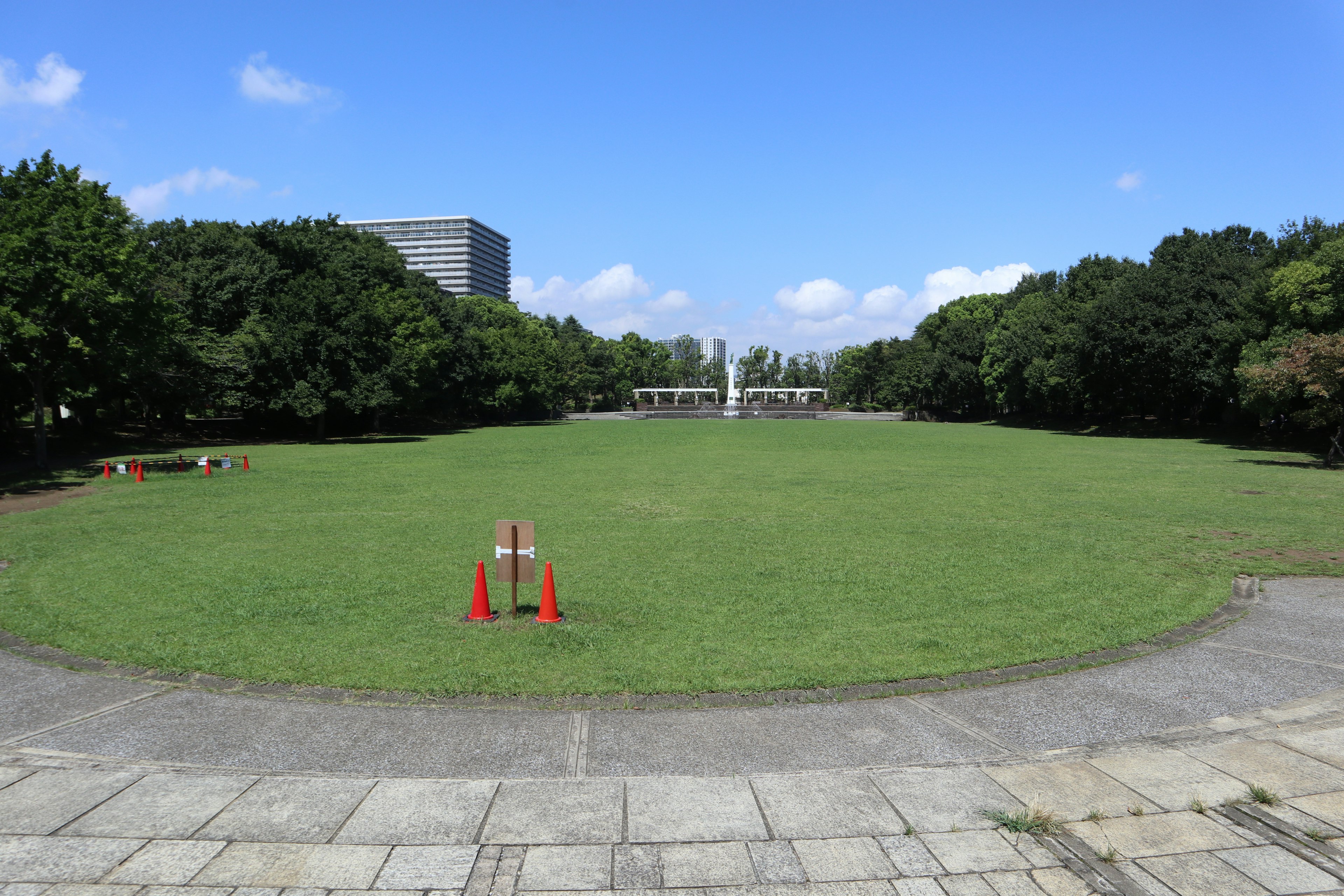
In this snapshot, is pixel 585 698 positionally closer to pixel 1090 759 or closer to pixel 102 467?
pixel 1090 759

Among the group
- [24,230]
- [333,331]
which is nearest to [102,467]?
[24,230]

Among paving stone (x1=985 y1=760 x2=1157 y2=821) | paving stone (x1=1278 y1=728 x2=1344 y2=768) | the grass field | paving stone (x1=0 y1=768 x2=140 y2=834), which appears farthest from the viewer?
the grass field

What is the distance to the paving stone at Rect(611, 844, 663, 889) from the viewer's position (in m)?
3.69

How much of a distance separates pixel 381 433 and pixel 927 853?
189 feet

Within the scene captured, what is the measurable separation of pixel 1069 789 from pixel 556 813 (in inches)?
124

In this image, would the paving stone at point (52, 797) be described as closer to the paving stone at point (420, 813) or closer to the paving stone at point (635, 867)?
the paving stone at point (420, 813)

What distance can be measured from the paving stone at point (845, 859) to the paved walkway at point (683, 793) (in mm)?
16

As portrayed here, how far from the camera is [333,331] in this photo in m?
44.5

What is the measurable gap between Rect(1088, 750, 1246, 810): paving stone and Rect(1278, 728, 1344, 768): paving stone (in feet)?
2.75

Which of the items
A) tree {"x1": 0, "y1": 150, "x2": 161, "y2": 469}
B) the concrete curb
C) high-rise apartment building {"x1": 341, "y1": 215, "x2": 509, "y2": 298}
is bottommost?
the concrete curb

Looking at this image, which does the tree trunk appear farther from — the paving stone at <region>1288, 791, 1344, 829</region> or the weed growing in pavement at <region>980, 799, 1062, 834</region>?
the paving stone at <region>1288, 791, 1344, 829</region>

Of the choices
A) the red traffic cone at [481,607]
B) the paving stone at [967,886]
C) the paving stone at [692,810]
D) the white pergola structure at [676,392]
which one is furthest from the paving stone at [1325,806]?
the white pergola structure at [676,392]

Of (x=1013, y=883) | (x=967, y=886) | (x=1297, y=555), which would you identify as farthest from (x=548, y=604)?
(x=1297, y=555)

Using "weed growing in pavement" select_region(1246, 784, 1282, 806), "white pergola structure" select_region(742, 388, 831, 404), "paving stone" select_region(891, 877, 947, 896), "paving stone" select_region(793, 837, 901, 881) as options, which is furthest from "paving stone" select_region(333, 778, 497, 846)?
"white pergola structure" select_region(742, 388, 831, 404)
